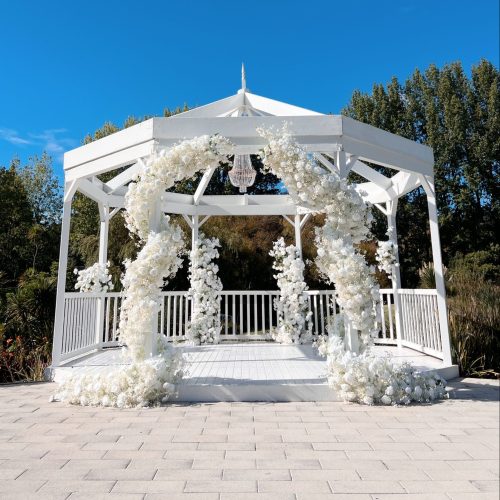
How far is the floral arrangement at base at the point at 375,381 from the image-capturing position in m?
3.63

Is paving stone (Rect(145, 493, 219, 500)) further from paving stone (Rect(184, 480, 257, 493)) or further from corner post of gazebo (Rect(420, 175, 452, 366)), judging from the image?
corner post of gazebo (Rect(420, 175, 452, 366))

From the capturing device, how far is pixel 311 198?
4012mm

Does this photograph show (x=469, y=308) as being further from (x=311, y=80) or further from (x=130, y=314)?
(x=311, y=80)

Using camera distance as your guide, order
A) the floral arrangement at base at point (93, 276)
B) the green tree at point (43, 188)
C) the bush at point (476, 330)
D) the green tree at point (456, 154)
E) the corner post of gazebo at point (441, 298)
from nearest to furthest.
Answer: the corner post of gazebo at point (441, 298), the bush at point (476, 330), the floral arrangement at base at point (93, 276), the green tree at point (456, 154), the green tree at point (43, 188)

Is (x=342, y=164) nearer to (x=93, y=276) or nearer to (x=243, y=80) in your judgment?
(x=243, y=80)

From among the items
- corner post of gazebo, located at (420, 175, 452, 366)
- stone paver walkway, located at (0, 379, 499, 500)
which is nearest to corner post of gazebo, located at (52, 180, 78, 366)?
stone paver walkway, located at (0, 379, 499, 500)

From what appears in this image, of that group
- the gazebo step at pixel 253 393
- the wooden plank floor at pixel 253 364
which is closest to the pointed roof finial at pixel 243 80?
the wooden plank floor at pixel 253 364

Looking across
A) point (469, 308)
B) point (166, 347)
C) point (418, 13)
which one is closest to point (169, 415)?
point (166, 347)

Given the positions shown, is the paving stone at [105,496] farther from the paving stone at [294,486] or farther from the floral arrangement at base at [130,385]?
the floral arrangement at base at [130,385]

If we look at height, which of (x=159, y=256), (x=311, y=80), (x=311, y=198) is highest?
(x=311, y=80)

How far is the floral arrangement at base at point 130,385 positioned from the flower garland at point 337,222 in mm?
1841

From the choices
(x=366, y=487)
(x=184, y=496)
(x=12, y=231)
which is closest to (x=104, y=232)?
(x=184, y=496)

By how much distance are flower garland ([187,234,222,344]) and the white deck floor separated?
386 millimetres

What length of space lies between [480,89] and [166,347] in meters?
15.0
